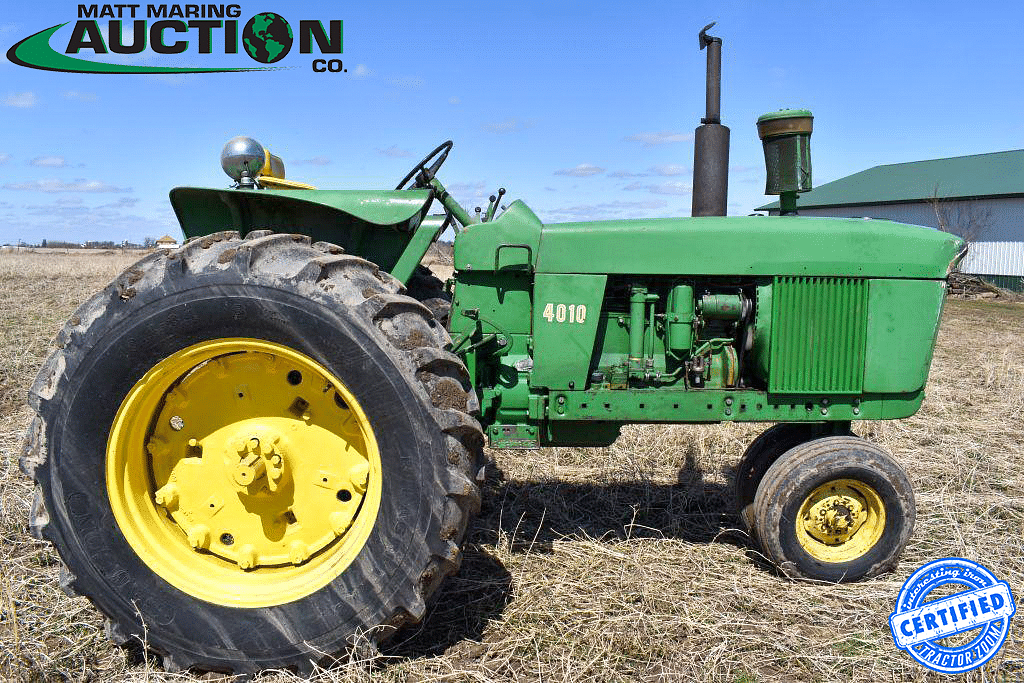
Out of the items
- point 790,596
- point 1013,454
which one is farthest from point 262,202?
point 1013,454

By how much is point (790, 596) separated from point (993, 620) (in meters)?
0.80

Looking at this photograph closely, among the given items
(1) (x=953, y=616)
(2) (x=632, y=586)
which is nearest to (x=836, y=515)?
(1) (x=953, y=616)

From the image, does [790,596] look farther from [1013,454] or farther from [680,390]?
[1013,454]

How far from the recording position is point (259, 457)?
2686 mm

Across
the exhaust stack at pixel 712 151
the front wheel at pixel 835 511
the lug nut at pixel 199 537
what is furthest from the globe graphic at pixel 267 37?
the front wheel at pixel 835 511

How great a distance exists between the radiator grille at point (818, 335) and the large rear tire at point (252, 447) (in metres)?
1.69

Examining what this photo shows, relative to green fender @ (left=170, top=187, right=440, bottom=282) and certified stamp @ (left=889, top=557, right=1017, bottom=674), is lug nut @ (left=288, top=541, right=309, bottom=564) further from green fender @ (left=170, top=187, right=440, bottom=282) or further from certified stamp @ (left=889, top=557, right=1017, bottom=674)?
certified stamp @ (left=889, top=557, right=1017, bottom=674)

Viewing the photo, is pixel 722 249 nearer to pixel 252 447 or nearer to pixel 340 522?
pixel 340 522

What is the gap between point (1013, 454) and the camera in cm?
518

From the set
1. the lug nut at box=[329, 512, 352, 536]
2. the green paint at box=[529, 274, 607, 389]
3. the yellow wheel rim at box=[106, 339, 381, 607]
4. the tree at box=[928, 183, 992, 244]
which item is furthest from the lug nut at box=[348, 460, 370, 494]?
the tree at box=[928, 183, 992, 244]

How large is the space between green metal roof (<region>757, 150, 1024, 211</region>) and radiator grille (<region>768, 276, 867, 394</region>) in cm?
2642

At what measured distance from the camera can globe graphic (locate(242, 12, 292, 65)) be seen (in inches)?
253

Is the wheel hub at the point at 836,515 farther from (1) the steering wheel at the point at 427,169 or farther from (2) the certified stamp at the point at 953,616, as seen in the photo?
(1) the steering wheel at the point at 427,169

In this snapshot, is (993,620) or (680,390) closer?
(993,620)
